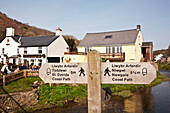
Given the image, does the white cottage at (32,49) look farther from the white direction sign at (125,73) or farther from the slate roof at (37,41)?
the white direction sign at (125,73)

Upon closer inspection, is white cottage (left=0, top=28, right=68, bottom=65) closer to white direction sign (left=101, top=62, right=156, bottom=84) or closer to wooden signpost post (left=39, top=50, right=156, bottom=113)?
wooden signpost post (left=39, top=50, right=156, bottom=113)

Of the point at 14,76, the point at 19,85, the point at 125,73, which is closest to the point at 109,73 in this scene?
the point at 125,73

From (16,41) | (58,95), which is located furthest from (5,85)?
(16,41)

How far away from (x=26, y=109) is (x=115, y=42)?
2104cm

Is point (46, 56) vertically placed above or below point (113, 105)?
above

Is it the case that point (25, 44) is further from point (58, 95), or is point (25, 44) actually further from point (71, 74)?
point (71, 74)

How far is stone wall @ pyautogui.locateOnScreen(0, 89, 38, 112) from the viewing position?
9992 mm

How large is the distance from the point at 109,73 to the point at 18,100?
10.7 metres

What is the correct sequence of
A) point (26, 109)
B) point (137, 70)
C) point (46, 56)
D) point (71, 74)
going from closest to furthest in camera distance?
1. point (137, 70)
2. point (71, 74)
3. point (26, 109)
4. point (46, 56)

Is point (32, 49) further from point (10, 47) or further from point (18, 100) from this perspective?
point (18, 100)

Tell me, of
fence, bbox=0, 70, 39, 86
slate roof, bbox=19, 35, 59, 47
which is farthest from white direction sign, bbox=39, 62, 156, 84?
slate roof, bbox=19, 35, 59, 47

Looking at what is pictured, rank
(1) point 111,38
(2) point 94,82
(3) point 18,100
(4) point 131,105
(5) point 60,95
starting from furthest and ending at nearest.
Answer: (1) point 111,38 → (5) point 60,95 → (4) point 131,105 → (3) point 18,100 → (2) point 94,82

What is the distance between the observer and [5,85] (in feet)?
44.0

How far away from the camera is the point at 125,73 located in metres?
2.53
